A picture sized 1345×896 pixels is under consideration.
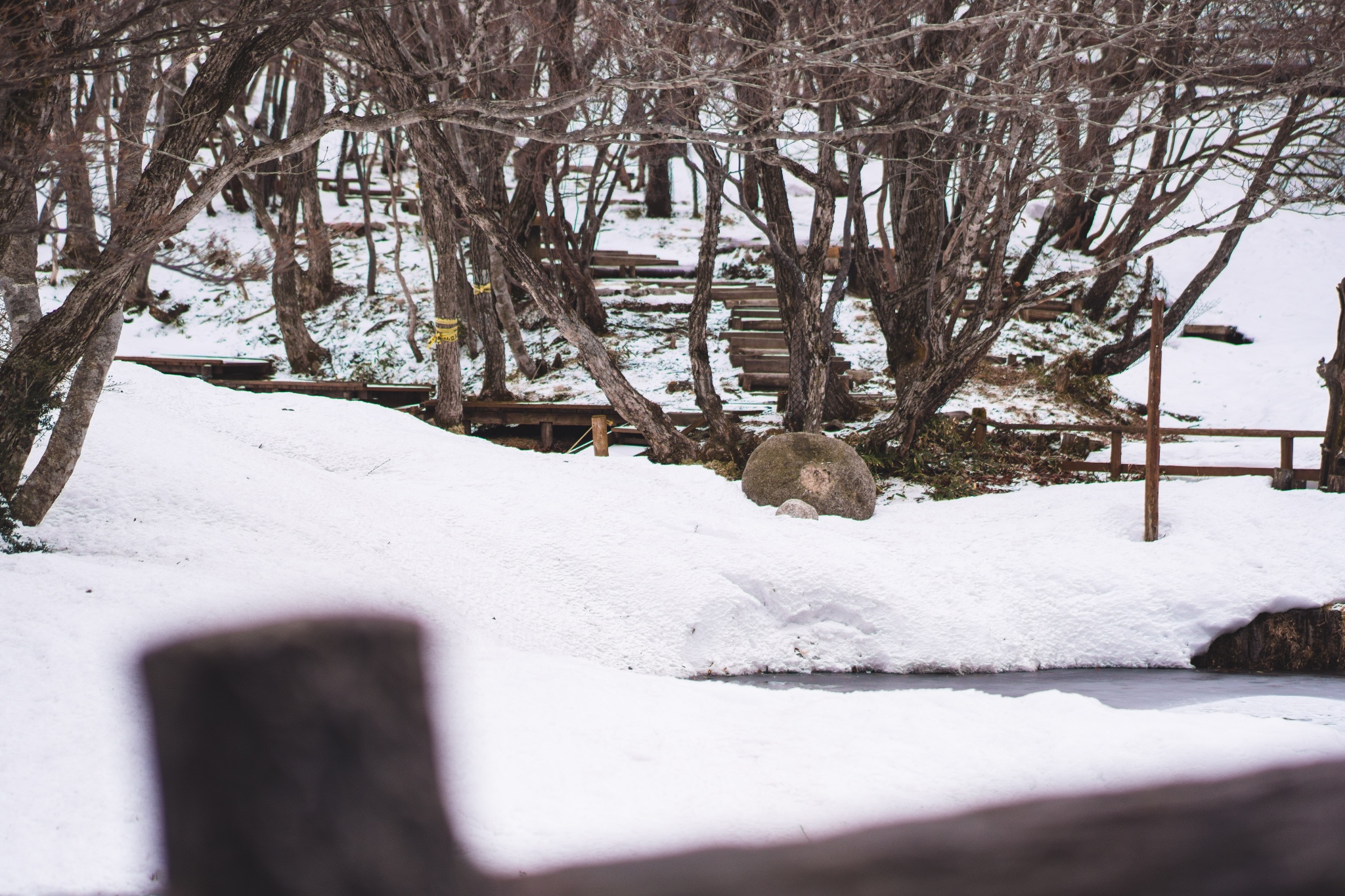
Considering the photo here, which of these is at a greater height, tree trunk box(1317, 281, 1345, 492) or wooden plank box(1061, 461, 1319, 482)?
tree trunk box(1317, 281, 1345, 492)

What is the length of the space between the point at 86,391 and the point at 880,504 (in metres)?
7.78

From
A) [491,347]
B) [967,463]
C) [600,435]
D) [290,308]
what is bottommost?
[967,463]

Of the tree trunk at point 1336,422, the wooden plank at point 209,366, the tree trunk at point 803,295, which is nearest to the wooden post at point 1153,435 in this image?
the tree trunk at point 1336,422

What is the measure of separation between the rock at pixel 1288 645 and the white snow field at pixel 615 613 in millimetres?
146

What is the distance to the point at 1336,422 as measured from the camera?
914cm

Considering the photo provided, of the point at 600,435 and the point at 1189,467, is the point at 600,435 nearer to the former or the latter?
the point at 600,435

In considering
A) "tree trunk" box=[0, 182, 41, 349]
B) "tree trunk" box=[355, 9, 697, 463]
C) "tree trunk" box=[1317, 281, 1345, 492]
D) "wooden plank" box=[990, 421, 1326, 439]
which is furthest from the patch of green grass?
"tree trunk" box=[0, 182, 41, 349]

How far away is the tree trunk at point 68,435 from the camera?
228 inches

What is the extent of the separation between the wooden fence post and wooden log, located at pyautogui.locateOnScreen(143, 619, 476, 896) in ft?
39.4

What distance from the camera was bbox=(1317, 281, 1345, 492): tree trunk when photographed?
8914 mm

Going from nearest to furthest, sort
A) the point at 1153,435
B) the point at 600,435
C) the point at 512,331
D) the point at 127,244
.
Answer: the point at 127,244 → the point at 1153,435 → the point at 600,435 → the point at 512,331

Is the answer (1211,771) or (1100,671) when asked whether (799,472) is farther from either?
(1211,771)

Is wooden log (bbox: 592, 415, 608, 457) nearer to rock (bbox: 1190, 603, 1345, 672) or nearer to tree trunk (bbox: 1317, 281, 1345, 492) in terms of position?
rock (bbox: 1190, 603, 1345, 672)

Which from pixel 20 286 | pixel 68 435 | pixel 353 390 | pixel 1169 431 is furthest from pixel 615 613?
pixel 353 390
